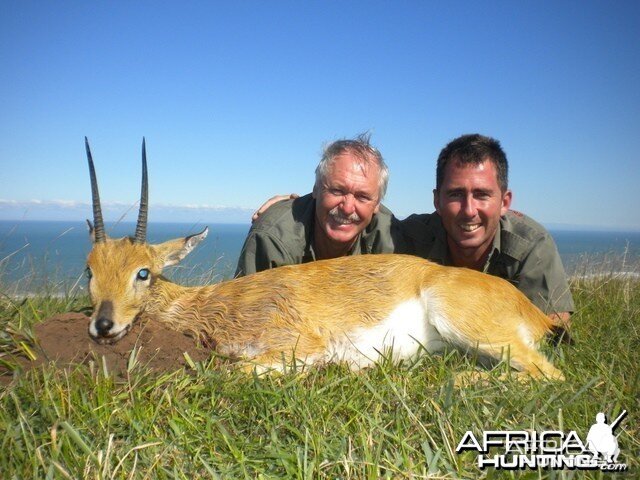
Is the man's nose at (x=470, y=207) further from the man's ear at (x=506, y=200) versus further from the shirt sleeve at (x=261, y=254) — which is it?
the shirt sleeve at (x=261, y=254)

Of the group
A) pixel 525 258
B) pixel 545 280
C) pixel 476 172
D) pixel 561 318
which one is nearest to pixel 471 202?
pixel 476 172

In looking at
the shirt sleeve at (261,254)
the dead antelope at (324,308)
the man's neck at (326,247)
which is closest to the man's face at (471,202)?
the dead antelope at (324,308)

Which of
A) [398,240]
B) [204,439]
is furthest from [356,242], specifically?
[204,439]

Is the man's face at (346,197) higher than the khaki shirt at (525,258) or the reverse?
higher

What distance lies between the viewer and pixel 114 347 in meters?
3.38

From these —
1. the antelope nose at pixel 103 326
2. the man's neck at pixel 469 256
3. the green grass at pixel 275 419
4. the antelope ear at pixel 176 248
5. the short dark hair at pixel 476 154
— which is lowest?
the green grass at pixel 275 419

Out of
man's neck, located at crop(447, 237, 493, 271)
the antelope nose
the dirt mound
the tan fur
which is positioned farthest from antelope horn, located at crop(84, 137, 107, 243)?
man's neck, located at crop(447, 237, 493, 271)

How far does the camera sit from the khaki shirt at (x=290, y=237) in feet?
17.9

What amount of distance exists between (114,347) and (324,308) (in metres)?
1.68

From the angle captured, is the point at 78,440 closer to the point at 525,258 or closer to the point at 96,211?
the point at 96,211

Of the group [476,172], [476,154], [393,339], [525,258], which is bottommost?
[393,339]

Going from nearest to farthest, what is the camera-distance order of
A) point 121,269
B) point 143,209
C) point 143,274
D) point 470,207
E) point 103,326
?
point 103,326, point 121,269, point 143,274, point 143,209, point 470,207

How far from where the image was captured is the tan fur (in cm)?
373

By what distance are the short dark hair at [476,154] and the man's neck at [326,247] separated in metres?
1.35
